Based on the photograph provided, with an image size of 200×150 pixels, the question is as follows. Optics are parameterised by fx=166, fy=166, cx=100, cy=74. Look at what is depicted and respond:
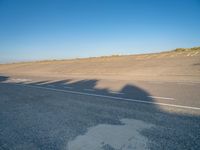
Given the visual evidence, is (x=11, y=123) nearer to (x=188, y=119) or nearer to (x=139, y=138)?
(x=139, y=138)

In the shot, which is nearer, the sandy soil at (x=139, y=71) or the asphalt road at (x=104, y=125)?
the asphalt road at (x=104, y=125)

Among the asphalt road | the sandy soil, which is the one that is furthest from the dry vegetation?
the asphalt road

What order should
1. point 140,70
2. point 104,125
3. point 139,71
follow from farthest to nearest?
point 140,70, point 139,71, point 104,125

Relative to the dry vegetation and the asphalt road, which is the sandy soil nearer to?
the dry vegetation

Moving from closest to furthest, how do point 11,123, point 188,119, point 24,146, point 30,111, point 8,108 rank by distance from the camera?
1. point 24,146
2. point 188,119
3. point 11,123
4. point 30,111
5. point 8,108

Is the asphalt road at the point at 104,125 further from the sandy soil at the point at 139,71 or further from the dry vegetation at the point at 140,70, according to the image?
the dry vegetation at the point at 140,70

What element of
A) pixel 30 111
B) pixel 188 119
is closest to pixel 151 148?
pixel 188 119

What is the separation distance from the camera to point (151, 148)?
360 centimetres

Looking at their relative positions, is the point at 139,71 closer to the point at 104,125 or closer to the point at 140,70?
the point at 140,70

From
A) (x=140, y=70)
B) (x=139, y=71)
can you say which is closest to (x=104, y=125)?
(x=139, y=71)

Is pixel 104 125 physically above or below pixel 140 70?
below

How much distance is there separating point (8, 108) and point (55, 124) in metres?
3.43

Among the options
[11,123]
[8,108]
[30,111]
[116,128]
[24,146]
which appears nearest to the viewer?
[24,146]

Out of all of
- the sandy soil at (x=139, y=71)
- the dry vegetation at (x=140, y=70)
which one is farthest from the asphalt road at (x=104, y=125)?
the dry vegetation at (x=140, y=70)
